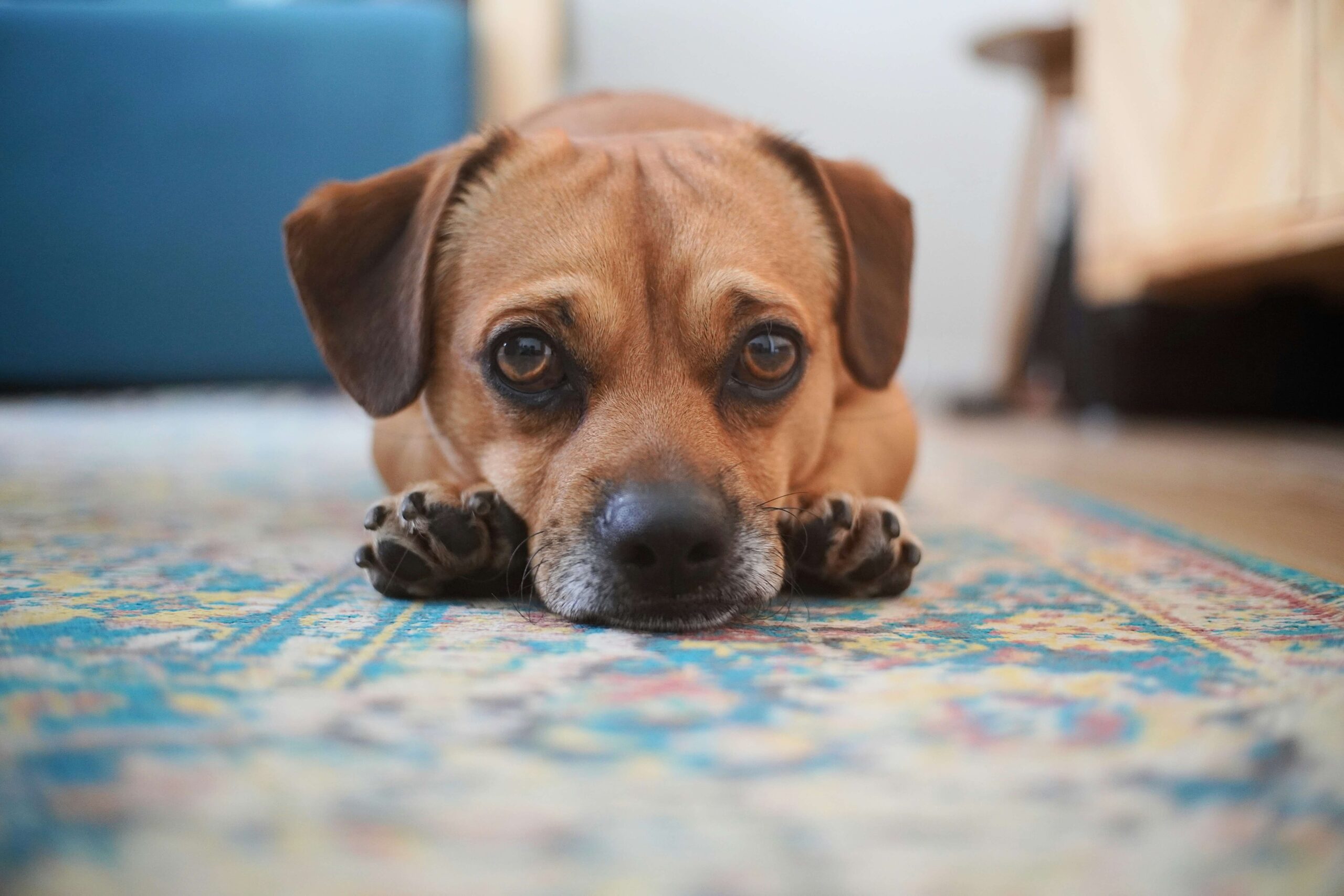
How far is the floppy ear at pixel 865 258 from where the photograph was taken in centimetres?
218

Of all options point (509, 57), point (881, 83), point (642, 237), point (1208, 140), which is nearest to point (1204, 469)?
point (1208, 140)

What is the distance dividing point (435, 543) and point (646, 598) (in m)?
0.40

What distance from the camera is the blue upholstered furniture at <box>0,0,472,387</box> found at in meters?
5.12

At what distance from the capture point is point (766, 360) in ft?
6.29

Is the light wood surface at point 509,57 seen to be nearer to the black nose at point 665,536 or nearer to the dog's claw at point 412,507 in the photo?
the dog's claw at point 412,507

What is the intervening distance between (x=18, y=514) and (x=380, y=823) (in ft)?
7.18

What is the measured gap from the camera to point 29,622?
59.5 inches

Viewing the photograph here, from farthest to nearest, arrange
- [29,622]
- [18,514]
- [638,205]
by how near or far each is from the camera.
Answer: [18,514], [638,205], [29,622]

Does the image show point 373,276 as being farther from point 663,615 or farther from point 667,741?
point 667,741

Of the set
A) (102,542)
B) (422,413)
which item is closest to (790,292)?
(422,413)

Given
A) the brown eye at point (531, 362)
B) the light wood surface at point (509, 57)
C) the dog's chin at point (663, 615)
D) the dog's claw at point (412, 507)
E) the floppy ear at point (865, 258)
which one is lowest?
the dog's chin at point (663, 615)

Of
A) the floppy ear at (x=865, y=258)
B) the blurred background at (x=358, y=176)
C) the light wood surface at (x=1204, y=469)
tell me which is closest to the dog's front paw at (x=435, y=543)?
the floppy ear at (x=865, y=258)

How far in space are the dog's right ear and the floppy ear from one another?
0.72m

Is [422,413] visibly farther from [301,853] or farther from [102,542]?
[301,853]
